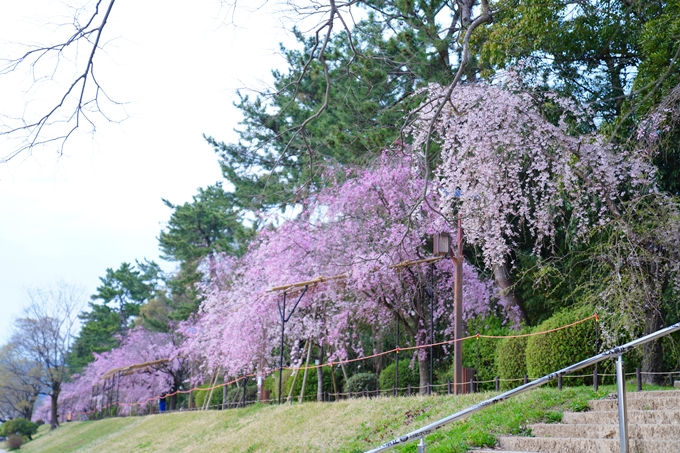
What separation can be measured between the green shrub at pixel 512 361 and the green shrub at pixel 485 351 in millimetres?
719

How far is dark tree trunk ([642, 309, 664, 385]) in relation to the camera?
949cm

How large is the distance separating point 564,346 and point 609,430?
4254mm

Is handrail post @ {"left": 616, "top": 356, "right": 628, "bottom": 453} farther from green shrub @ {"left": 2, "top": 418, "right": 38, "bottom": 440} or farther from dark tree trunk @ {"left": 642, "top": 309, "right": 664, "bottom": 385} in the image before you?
green shrub @ {"left": 2, "top": 418, "right": 38, "bottom": 440}

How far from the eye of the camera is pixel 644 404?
6875 millimetres

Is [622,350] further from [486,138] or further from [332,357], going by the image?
[332,357]

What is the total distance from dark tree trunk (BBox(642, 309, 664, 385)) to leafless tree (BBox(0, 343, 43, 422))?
142 ft

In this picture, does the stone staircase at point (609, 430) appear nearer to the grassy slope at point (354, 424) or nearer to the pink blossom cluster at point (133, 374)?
the grassy slope at point (354, 424)

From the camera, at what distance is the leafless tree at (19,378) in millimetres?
45000

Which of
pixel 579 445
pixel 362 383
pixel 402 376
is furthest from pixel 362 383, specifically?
pixel 579 445

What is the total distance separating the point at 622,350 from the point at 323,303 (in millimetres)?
12946

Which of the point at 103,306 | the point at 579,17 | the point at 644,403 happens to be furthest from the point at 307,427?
the point at 103,306

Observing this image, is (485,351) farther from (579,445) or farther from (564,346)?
(579,445)

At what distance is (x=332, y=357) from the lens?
17.1 meters

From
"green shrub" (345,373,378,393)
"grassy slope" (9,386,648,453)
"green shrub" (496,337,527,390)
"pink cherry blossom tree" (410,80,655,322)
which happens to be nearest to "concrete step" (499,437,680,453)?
"grassy slope" (9,386,648,453)
